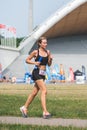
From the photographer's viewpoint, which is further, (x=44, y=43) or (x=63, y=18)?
(x=63, y=18)

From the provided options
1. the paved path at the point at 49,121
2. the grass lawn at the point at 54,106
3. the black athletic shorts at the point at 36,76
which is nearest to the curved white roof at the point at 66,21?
the grass lawn at the point at 54,106

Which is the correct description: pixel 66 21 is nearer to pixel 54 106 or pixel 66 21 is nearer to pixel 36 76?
pixel 54 106

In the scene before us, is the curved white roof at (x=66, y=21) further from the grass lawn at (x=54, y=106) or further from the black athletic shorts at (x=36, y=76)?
the black athletic shorts at (x=36, y=76)

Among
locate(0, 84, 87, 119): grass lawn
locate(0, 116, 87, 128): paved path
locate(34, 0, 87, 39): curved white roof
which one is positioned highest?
locate(34, 0, 87, 39): curved white roof

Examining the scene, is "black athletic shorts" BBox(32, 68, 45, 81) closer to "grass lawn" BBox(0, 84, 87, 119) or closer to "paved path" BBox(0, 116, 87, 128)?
"grass lawn" BBox(0, 84, 87, 119)

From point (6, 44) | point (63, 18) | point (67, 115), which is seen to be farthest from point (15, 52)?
point (67, 115)

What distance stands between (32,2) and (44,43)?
53429 mm

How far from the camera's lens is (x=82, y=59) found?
194 ft

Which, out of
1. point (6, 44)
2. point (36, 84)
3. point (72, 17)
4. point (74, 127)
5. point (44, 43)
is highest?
point (72, 17)

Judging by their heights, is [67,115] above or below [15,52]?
below

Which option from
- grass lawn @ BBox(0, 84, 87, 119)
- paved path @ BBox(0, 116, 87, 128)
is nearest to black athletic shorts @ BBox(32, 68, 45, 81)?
grass lawn @ BBox(0, 84, 87, 119)

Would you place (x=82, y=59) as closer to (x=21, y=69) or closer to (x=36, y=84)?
(x=21, y=69)

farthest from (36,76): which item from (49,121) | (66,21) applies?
(66,21)

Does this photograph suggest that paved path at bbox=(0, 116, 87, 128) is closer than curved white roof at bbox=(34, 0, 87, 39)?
Yes
